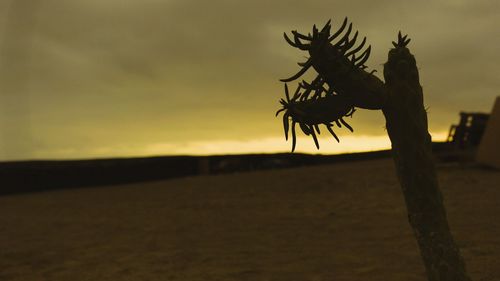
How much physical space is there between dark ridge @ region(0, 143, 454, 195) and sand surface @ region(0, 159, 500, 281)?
2.31m

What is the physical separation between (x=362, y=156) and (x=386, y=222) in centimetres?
1133

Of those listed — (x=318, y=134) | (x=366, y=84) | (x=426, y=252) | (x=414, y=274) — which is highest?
(x=366, y=84)

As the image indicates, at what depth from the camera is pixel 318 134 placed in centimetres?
294

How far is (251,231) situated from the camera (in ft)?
27.4

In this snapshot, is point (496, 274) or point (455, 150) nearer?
point (496, 274)

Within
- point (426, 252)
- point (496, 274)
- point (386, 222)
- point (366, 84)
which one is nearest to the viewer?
point (366, 84)

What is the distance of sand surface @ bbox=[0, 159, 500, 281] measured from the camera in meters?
6.16

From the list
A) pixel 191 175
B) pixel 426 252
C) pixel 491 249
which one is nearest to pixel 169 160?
pixel 191 175

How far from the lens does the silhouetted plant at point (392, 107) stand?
272cm

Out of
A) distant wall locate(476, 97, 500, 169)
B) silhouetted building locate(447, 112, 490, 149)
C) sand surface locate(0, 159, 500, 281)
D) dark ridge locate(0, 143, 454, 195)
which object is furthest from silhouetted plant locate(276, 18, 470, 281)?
dark ridge locate(0, 143, 454, 195)

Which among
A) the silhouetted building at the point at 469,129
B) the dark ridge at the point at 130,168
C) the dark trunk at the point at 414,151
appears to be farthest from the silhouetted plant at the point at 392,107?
the dark ridge at the point at 130,168

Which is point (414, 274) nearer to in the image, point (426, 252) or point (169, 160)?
point (426, 252)

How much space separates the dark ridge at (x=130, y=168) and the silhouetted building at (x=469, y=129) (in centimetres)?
57

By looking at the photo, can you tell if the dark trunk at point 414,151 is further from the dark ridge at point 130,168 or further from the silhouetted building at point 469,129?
the dark ridge at point 130,168
